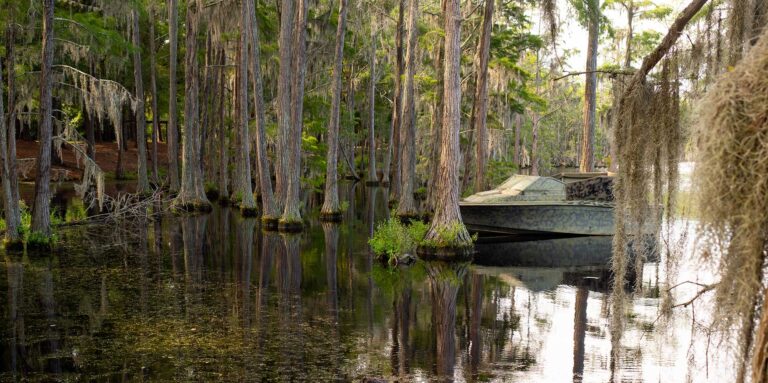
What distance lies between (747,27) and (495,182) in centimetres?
2515

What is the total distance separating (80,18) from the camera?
1888 centimetres

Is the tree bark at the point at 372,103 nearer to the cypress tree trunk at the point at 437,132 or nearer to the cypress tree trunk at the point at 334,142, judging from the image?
the cypress tree trunk at the point at 437,132

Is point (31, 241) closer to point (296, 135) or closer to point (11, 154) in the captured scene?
point (11, 154)

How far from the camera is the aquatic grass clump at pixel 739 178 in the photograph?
11.2 ft

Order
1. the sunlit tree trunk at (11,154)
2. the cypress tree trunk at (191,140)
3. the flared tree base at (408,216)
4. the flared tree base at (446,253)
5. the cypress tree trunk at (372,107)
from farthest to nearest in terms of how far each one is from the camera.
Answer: the cypress tree trunk at (372,107), the cypress tree trunk at (191,140), the flared tree base at (408,216), the flared tree base at (446,253), the sunlit tree trunk at (11,154)

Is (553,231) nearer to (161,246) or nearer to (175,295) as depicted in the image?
(161,246)

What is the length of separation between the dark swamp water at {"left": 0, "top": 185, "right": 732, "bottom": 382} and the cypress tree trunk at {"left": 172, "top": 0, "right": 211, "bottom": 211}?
8.84 meters

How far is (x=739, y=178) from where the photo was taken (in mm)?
3518

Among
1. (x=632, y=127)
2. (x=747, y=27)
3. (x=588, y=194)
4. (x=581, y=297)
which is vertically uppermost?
(x=747, y=27)

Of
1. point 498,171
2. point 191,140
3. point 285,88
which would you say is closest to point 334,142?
point 285,88

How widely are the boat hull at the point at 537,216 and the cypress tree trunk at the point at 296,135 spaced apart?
15.8ft

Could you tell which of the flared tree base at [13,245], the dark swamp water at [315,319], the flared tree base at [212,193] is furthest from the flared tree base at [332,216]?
the flared tree base at [13,245]

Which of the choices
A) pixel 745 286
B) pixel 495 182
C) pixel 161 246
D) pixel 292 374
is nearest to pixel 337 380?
pixel 292 374

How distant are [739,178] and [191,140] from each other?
84.6 ft
